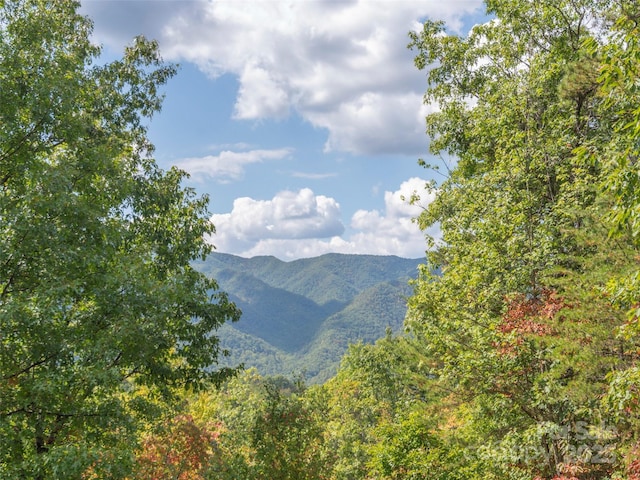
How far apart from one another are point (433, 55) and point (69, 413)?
1744 cm

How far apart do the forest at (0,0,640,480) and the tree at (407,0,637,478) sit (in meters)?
0.07

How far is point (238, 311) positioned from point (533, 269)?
777 cm

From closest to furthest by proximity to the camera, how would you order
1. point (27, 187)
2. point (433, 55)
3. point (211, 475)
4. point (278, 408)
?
point (27, 187) < point (211, 475) < point (278, 408) < point (433, 55)

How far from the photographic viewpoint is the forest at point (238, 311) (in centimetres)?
768

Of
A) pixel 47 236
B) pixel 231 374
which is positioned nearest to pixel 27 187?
pixel 47 236

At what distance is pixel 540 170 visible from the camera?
42.4 ft

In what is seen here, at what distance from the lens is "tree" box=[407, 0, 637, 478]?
27.7 ft

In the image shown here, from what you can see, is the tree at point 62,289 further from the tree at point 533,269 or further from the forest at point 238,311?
the tree at point 533,269

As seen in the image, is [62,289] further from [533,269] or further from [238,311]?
[533,269]

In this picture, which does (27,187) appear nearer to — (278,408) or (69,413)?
(69,413)

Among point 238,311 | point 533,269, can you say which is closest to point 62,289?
point 238,311

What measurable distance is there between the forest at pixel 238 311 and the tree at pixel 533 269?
0.07m

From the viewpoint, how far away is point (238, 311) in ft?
43.1

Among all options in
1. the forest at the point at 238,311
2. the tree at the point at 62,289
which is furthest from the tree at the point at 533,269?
the tree at the point at 62,289
